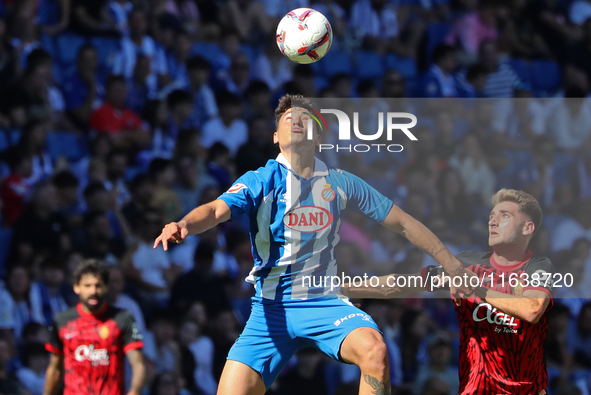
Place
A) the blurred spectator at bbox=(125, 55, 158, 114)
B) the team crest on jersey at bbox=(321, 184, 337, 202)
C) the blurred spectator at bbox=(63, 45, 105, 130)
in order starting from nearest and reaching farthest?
the team crest on jersey at bbox=(321, 184, 337, 202) → the blurred spectator at bbox=(63, 45, 105, 130) → the blurred spectator at bbox=(125, 55, 158, 114)

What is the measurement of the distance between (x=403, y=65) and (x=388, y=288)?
6.74 meters

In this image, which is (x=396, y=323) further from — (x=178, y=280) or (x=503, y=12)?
(x=503, y=12)

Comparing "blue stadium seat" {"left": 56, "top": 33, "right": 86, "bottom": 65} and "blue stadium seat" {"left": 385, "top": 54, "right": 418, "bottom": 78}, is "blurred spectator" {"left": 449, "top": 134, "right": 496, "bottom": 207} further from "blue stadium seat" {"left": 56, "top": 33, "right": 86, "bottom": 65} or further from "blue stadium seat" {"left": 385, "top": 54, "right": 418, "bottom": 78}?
"blue stadium seat" {"left": 56, "top": 33, "right": 86, "bottom": 65}

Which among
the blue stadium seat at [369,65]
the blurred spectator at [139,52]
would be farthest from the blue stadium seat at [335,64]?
the blurred spectator at [139,52]

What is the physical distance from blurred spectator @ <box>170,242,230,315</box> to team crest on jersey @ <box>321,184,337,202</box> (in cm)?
365

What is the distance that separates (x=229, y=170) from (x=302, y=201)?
4505mm

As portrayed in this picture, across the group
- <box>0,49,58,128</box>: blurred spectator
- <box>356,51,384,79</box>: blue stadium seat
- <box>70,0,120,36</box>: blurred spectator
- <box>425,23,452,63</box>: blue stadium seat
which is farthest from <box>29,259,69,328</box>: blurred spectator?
<box>425,23,452,63</box>: blue stadium seat

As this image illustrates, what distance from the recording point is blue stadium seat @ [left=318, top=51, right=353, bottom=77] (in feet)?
36.9

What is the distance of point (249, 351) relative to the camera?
5.03m

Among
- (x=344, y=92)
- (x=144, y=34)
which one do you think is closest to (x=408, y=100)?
(x=344, y=92)

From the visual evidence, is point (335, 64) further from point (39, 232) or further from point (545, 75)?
point (39, 232)

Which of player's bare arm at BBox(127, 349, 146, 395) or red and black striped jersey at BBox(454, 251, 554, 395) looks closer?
red and black striped jersey at BBox(454, 251, 554, 395)

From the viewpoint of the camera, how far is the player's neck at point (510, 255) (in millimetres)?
5035

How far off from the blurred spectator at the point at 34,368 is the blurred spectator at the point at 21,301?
0.26m
